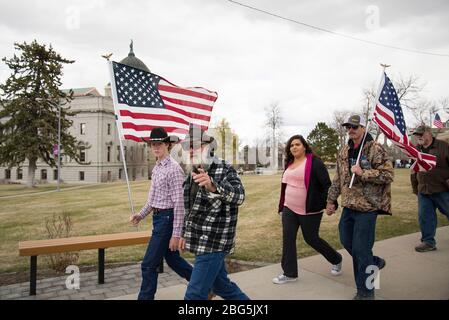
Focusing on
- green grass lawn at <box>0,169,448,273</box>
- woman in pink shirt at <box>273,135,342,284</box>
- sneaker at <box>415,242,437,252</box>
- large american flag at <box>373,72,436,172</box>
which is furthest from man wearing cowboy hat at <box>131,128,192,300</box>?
sneaker at <box>415,242,437,252</box>

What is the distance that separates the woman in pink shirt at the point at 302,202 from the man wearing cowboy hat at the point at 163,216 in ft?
4.53

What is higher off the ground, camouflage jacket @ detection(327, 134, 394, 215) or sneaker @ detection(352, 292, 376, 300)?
camouflage jacket @ detection(327, 134, 394, 215)

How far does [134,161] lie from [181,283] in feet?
207

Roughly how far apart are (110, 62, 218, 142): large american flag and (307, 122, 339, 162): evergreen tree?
185 ft

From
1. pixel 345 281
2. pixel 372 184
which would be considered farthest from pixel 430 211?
pixel 372 184

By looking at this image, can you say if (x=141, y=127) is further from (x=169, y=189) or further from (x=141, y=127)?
(x=169, y=189)

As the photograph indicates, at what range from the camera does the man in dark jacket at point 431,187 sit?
581cm

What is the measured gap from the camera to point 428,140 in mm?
5961

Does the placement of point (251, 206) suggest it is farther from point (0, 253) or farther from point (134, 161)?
point (134, 161)

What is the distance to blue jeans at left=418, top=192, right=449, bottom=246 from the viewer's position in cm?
586

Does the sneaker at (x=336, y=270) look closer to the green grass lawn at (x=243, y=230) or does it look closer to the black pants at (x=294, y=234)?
the black pants at (x=294, y=234)

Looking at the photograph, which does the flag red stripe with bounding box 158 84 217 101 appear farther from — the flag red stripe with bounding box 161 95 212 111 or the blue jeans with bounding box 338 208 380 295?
the blue jeans with bounding box 338 208 380 295

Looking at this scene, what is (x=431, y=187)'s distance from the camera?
19.2ft

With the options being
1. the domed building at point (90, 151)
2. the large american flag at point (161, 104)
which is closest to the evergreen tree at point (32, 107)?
the domed building at point (90, 151)
